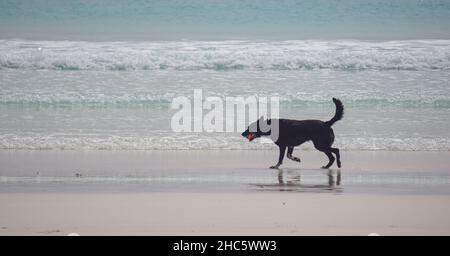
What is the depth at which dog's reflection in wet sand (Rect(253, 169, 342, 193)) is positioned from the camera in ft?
29.6

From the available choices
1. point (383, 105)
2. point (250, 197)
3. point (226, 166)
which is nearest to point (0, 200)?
point (250, 197)

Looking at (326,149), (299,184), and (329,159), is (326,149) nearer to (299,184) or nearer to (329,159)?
(329,159)

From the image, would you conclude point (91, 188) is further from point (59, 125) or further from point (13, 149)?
point (59, 125)

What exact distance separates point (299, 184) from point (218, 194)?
1158 mm

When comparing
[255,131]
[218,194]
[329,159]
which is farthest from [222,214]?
[255,131]

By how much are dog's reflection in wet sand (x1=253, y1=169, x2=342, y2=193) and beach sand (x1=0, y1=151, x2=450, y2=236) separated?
0.03ft

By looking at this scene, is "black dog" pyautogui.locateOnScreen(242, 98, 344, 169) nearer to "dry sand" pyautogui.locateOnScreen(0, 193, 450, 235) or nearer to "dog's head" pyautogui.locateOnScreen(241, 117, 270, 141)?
"dog's head" pyautogui.locateOnScreen(241, 117, 270, 141)

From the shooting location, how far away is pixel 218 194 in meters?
8.63

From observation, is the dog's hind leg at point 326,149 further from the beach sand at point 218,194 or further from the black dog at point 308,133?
the beach sand at point 218,194

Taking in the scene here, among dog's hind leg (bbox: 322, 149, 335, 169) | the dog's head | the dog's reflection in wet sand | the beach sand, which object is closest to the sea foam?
the beach sand

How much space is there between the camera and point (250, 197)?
27.8 ft

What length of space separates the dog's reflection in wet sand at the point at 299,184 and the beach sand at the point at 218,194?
1cm

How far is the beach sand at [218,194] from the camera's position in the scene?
7078 millimetres

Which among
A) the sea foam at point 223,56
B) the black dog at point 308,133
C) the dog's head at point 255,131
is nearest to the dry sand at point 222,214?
the black dog at point 308,133
